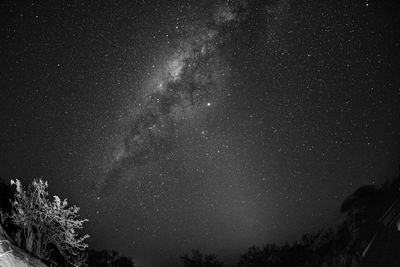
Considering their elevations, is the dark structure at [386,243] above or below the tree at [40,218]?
below

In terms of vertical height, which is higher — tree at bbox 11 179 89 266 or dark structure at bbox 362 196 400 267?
tree at bbox 11 179 89 266

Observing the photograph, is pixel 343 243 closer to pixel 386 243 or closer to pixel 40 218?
pixel 386 243

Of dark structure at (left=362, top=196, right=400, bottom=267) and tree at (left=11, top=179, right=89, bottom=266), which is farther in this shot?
dark structure at (left=362, top=196, right=400, bottom=267)

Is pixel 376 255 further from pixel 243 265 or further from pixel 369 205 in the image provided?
pixel 243 265

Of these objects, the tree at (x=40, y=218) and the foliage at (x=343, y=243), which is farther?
the foliage at (x=343, y=243)

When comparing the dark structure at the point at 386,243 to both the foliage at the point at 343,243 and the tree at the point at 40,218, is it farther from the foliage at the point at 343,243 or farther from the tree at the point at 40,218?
the tree at the point at 40,218

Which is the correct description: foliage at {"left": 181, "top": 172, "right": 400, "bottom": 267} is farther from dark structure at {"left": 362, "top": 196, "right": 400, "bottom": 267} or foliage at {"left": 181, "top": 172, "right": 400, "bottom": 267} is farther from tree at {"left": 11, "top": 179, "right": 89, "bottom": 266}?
tree at {"left": 11, "top": 179, "right": 89, "bottom": 266}

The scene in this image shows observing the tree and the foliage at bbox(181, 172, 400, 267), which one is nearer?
the tree

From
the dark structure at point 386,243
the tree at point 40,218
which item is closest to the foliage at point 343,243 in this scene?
the dark structure at point 386,243

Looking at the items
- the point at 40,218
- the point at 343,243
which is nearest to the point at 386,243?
the point at 343,243

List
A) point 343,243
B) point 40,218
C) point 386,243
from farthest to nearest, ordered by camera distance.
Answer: point 343,243
point 386,243
point 40,218

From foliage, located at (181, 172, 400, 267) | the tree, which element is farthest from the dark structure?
the tree

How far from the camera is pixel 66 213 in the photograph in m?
14.1

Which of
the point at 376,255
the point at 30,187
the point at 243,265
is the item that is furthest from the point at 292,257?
the point at 30,187
